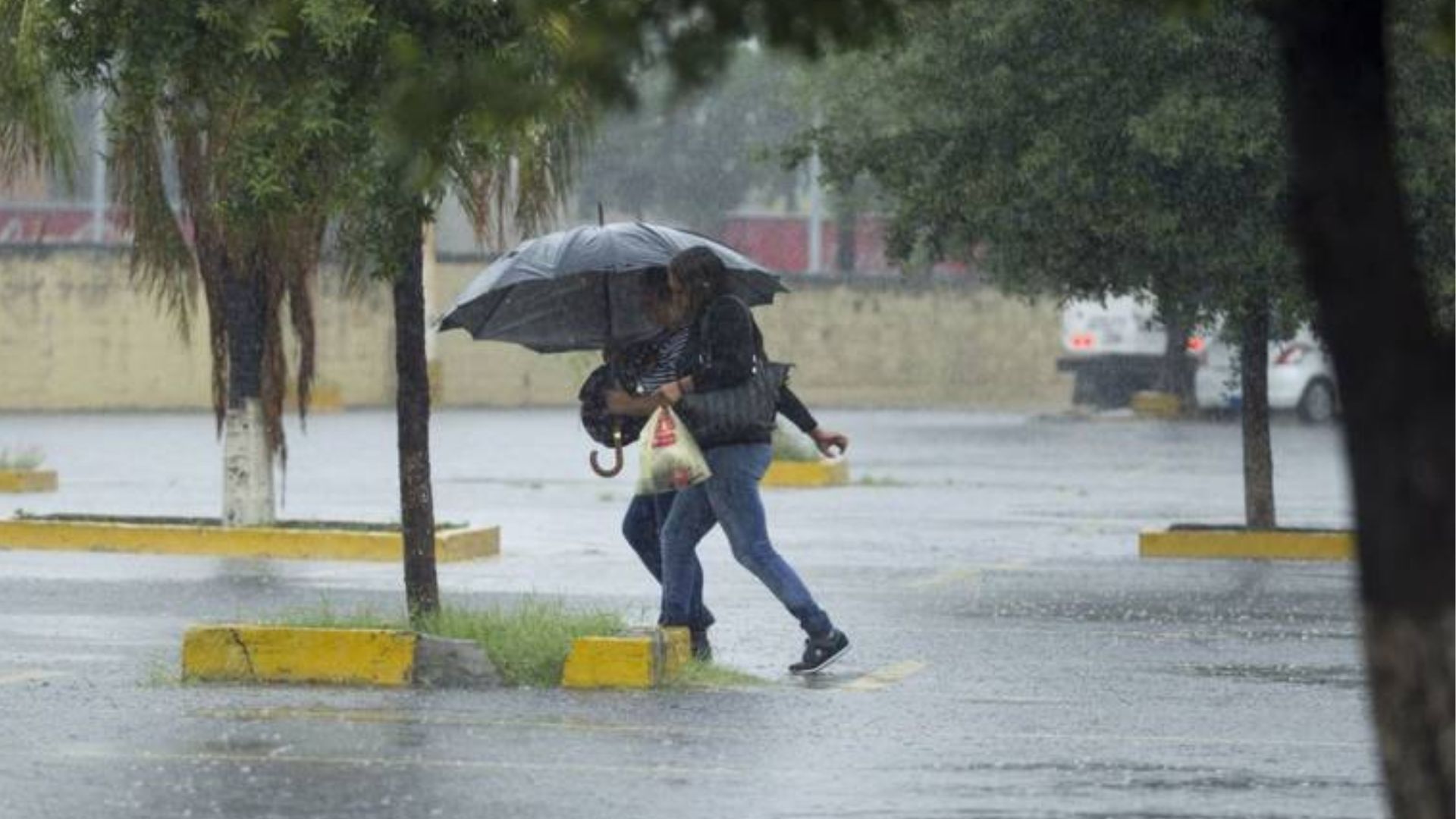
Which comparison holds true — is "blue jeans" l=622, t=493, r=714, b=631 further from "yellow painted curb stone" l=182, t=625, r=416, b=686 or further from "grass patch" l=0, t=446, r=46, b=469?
"grass patch" l=0, t=446, r=46, b=469

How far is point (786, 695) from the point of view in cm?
1200

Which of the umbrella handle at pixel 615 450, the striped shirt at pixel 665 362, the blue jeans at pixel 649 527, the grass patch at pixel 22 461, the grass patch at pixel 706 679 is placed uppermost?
the striped shirt at pixel 665 362

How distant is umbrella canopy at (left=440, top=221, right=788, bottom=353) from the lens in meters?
13.6

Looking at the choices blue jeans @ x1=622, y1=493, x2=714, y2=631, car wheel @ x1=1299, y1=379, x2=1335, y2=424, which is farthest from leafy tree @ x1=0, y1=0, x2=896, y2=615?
car wheel @ x1=1299, y1=379, x2=1335, y2=424

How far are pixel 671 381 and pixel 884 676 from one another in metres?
1.46

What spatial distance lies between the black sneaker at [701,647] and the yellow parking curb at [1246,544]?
7.52 metres

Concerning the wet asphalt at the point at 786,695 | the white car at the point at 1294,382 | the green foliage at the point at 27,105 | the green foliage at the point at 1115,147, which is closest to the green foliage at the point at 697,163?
the white car at the point at 1294,382

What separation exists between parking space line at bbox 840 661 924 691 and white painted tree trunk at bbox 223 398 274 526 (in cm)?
730

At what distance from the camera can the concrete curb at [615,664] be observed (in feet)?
39.6

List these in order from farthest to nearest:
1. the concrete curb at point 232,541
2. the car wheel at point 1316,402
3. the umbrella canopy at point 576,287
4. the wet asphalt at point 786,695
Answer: the car wheel at point 1316,402 < the concrete curb at point 232,541 < the umbrella canopy at point 576,287 < the wet asphalt at point 786,695

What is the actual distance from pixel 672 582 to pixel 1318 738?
2.97 metres

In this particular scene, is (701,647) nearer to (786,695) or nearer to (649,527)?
(649,527)

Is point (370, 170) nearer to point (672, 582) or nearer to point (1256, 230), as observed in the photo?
point (672, 582)

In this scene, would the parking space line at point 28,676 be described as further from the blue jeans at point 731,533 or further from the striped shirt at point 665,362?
the striped shirt at point 665,362
